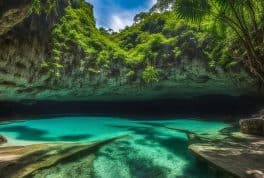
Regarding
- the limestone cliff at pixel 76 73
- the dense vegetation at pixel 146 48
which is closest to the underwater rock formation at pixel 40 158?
the limestone cliff at pixel 76 73

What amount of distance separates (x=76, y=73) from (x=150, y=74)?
4436mm

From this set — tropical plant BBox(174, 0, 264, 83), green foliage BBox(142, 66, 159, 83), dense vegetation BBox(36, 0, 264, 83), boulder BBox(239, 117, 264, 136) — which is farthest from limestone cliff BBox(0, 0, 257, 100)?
tropical plant BBox(174, 0, 264, 83)

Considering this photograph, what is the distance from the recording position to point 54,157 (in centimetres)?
770

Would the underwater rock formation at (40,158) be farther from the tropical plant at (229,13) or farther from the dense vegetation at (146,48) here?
the dense vegetation at (146,48)

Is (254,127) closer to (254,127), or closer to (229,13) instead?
(254,127)

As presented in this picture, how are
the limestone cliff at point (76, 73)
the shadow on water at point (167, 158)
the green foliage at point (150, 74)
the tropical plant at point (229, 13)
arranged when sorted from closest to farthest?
the shadow on water at point (167, 158) < the tropical plant at point (229, 13) < the limestone cliff at point (76, 73) < the green foliage at point (150, 74)

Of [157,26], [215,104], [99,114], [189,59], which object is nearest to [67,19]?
[157,26]

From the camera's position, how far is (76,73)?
1550 cm

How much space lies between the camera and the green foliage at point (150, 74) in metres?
15.9

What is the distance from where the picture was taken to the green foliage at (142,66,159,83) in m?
15.9

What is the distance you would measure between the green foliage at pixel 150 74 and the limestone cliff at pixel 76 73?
1.35ft

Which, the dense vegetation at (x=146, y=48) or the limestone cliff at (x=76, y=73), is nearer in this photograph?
the limestone cliff at (x=76, y=73)

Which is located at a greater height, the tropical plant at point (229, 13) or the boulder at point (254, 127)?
the tropical plant at point (229, 13)

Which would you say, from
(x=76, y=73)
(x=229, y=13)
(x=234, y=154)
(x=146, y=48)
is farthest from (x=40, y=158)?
(x=146, y=48)
